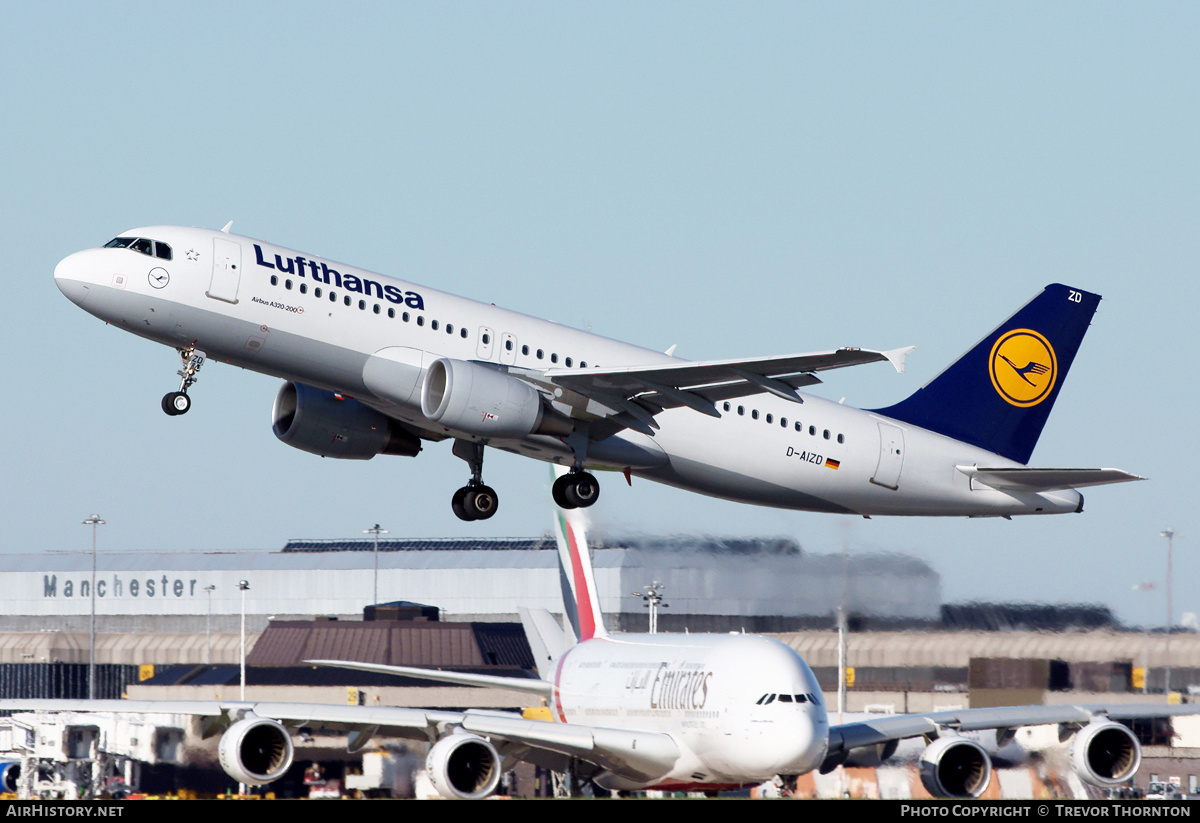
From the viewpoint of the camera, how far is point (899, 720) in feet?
111

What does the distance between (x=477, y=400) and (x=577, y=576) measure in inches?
474

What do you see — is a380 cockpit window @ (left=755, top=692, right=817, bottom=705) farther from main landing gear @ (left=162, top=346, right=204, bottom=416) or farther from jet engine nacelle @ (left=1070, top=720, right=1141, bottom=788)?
main landing gear @ (left=162, top=346, right=204, bottom=416)

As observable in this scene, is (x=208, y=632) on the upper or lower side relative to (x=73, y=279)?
lower

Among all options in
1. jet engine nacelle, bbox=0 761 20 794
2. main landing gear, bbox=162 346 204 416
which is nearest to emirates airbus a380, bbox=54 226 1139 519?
main landing gear, bbox=162 346 204 416

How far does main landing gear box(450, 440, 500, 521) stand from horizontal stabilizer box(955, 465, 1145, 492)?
10024 mm

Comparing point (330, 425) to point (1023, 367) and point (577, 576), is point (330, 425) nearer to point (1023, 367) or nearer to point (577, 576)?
point (577, 576)

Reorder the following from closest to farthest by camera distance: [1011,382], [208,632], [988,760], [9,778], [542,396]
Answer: [542,396]
[988,760]
[1011,382]
[9,778]
[208,632]

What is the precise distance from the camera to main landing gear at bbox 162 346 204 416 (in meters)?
28.8

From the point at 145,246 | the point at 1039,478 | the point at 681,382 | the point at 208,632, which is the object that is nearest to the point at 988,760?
the point at 1039,478

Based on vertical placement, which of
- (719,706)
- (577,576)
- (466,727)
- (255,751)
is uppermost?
(577,576)

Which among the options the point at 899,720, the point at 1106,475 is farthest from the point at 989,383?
the point at 899,720

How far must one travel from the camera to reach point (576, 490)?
3141 centimetres
